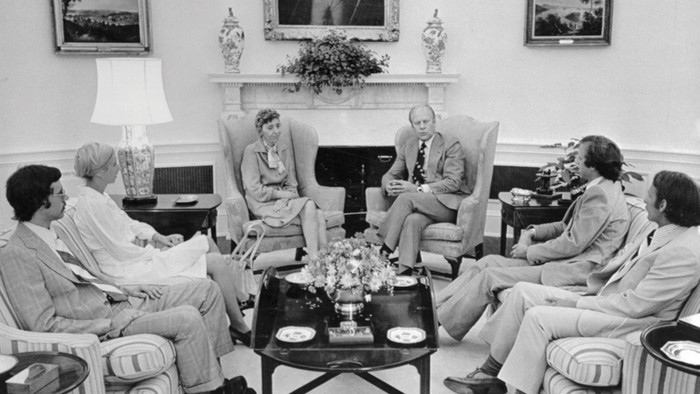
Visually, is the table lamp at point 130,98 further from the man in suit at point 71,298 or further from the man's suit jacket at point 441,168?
the man's suit jacket at point 441,168

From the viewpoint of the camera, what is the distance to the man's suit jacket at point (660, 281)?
110 inches

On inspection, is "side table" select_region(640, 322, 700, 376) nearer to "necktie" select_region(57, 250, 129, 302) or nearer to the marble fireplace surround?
"necktie" select_region(57, 250, 129, 302)

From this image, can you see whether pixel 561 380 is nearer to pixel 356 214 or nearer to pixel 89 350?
pixel 89 350

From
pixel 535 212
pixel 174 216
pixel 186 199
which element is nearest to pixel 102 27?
pixel 186 199

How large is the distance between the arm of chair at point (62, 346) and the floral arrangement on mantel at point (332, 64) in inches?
169

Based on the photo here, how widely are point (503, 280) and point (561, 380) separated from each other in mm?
973

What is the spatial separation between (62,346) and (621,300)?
2.33 meters

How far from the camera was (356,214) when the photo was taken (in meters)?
6.91

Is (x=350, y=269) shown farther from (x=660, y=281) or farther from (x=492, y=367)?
(x=660, y=281)

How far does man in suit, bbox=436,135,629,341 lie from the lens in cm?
368

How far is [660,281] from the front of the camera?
2840 millimetres

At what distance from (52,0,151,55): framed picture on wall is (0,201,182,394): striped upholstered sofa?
3.65 meters

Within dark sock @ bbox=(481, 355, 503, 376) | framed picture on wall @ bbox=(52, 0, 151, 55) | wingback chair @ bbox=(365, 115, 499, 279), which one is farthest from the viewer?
framed picture on wall @ bbox=(52, 0, 151, 55)

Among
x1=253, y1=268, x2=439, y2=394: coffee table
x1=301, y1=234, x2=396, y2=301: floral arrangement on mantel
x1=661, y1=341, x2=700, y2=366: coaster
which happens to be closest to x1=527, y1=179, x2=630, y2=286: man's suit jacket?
x1=253, y1=268, x2=439, y2=394: coffee table
